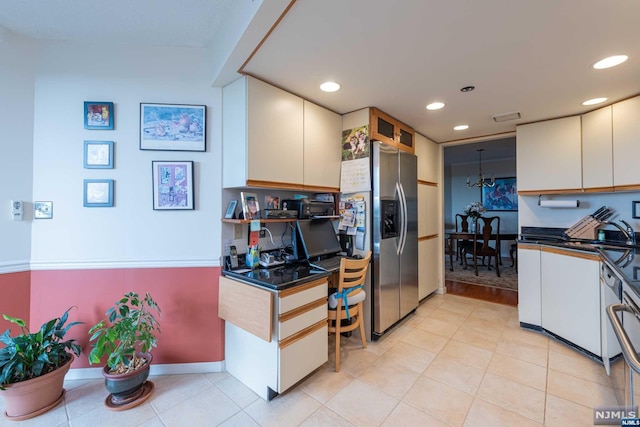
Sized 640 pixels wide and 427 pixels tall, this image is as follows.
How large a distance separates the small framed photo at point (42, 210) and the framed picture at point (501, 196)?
749cm

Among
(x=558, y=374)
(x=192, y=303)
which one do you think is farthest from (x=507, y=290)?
(x=192, y=303)

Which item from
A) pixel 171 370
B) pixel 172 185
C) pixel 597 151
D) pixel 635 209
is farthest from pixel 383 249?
pixel 635 209

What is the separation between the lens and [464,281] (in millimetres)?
4480

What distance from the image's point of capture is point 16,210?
1.84m

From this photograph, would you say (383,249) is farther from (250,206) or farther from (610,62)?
(610,62)

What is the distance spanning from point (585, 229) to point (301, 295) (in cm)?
304

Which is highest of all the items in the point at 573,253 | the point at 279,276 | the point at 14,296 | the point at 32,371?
the point at 573,253

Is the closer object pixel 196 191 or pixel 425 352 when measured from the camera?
pixel 196 191

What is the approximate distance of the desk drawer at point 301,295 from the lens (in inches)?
65.3

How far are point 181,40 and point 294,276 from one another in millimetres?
1960

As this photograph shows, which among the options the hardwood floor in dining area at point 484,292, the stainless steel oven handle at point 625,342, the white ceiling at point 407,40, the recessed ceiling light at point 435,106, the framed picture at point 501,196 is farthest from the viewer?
the framed picture at point 501,196

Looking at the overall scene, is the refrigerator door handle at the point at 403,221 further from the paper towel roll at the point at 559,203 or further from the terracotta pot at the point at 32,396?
the terracotta pot at the point at 32,396

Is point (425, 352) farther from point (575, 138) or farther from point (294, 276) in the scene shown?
point (575, 138)

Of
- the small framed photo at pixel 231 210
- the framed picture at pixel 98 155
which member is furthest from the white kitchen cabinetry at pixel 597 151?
the framed picture at pixel 98 155
